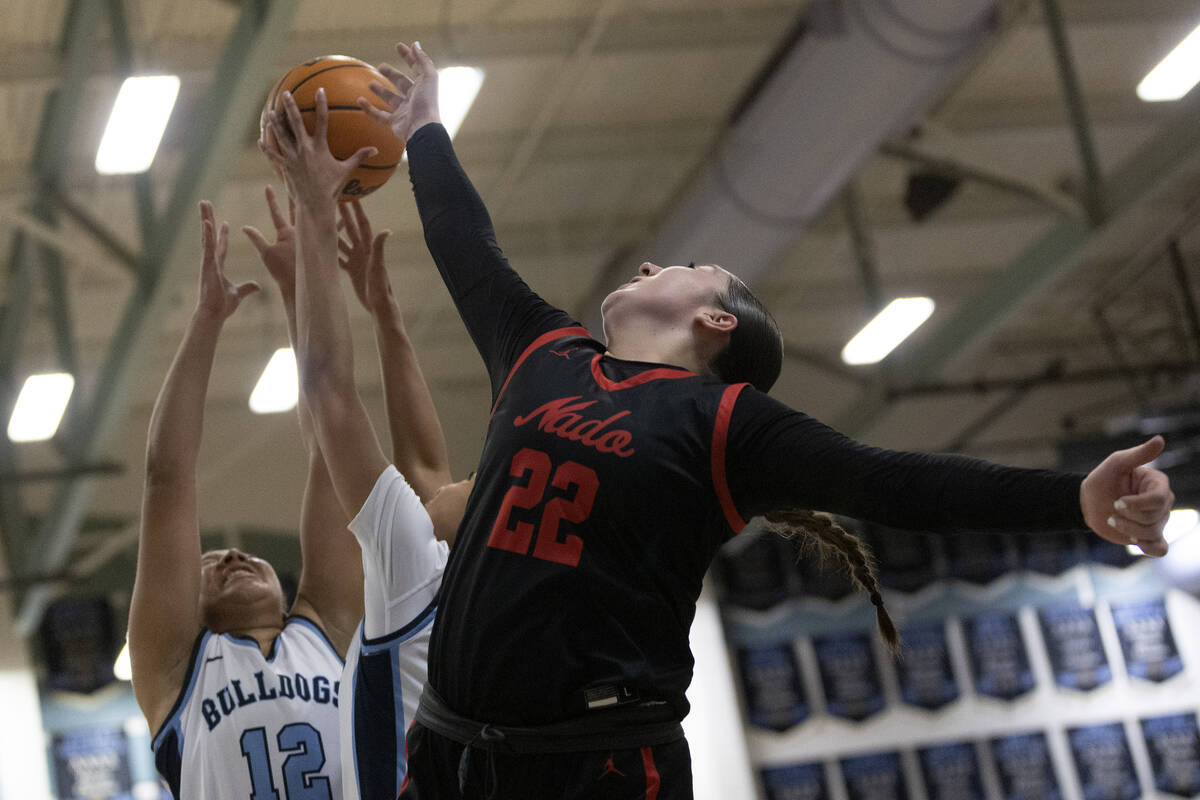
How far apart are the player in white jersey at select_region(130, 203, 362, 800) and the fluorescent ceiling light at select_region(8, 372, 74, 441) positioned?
4948 mm

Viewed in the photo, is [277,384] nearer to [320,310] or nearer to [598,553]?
[320,310]

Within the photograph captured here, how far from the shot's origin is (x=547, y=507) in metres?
2.11

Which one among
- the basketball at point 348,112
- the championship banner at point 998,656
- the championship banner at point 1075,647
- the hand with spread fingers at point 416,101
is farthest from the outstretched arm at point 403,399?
the championship banner at point 1075,647

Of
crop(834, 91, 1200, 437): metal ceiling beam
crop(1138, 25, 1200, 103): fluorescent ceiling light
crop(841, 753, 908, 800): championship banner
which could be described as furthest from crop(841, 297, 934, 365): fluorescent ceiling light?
crop(841, 753, 908, 800): championship banner

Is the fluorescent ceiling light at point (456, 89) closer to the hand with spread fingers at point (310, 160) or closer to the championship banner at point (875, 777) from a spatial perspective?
the hand with spread fingers at point (310, 160)

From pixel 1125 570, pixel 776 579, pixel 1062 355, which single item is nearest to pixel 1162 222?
pixel 1062 355

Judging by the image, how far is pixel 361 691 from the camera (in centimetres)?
264

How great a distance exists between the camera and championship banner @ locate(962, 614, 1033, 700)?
13.5m

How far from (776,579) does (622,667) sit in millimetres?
11911

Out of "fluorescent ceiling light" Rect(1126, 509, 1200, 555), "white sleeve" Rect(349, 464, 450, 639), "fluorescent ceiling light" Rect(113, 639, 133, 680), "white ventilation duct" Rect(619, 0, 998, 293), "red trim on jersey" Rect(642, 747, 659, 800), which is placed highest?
"white ventilation duct" Rect(619, 0, 998, 293)

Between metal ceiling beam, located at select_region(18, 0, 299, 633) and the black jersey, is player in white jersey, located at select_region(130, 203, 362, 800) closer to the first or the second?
the black jersey

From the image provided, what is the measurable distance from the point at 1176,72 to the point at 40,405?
6094 millimetres

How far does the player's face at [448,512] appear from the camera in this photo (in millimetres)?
2861

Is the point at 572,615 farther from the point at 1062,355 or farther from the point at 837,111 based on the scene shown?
the point at 1062,355
